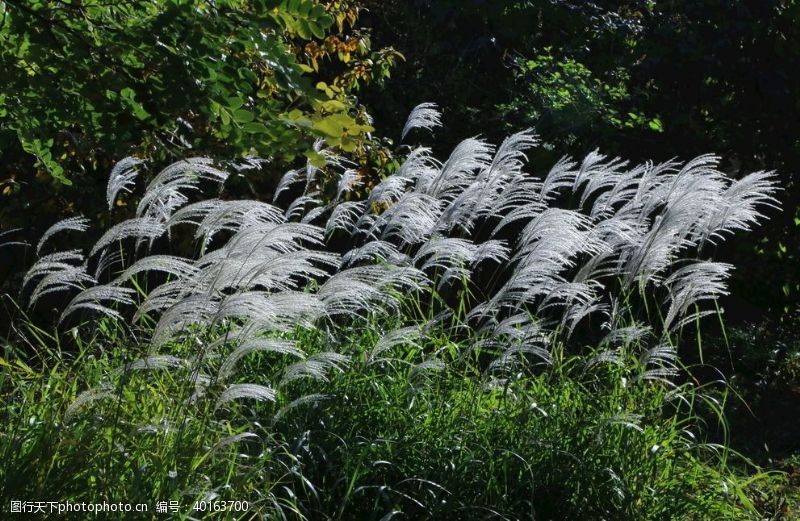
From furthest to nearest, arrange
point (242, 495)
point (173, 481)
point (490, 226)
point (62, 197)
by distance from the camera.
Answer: point (490, 226)
point (62, 197)
point (242, 495)
point (173, 481)

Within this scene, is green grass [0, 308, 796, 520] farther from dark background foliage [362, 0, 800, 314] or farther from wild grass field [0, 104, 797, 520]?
dark background foliage [362, 0, 800, 314]

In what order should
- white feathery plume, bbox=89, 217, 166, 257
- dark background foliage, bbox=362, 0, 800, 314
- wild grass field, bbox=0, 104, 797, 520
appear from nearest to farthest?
wild grass field, bbox=0, 104, 797, 520 → white feathery plume, bbox=89, 217, 166, 257 → dark background foliage, bbox=362, 0, 800, 314

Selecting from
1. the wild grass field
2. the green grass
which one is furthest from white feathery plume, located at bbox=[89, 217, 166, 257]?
the green grass

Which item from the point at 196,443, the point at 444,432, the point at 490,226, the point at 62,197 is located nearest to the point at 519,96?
the point at 490,226

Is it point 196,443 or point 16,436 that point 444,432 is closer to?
point 196,443

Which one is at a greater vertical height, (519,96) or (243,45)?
(243,45)

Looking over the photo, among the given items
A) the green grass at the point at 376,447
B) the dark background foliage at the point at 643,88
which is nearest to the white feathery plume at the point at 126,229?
the green grass at the point at 376,447

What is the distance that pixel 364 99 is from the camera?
430 inches

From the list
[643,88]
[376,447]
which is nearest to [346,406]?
[376,447]

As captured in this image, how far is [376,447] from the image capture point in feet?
16.1

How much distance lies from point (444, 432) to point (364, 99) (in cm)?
641

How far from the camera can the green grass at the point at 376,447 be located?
4.31m

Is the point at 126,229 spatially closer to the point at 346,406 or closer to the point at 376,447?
the point at 346,406

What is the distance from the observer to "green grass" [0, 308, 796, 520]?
14.1 ft
